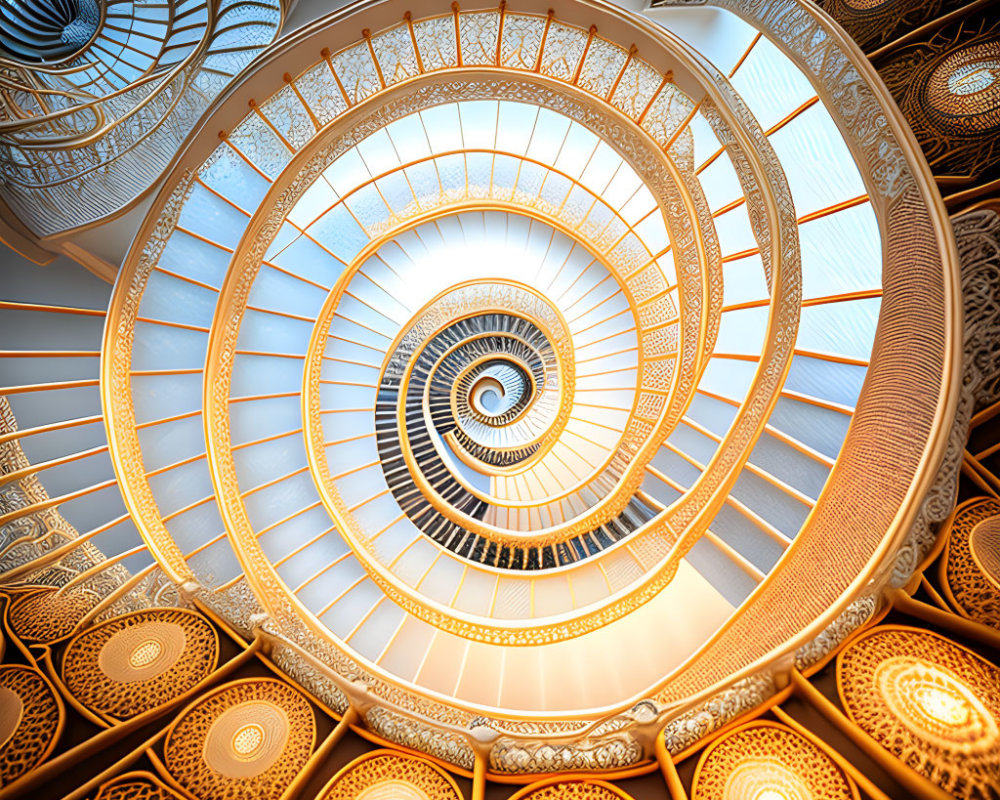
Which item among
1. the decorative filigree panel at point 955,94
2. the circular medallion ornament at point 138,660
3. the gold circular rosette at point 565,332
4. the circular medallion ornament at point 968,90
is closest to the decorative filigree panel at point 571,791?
the gold circular rosette at point 565,332

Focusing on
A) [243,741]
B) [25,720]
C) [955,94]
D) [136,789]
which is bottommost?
[25,720]

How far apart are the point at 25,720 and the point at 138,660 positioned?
0.69 m

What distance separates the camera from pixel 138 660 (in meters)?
3.77

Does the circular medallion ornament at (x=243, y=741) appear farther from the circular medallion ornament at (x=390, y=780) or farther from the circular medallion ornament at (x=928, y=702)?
the circular medallion ornament at (x=928, y=702)

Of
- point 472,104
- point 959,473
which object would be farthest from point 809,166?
point 472,104

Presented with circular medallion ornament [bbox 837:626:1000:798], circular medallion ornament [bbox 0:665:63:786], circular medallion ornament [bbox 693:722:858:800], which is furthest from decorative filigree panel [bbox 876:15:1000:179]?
circular medallion ornament [bbox 0:665:63:786]

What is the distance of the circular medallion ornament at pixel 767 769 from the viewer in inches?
103

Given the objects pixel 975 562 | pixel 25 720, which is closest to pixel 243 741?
pixel 25 720

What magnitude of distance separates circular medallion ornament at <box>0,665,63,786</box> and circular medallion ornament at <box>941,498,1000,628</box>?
21.2 feet

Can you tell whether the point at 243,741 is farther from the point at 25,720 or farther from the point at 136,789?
the point at 25,720

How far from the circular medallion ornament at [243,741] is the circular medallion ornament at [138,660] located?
350mm

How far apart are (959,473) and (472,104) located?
22.3 feet

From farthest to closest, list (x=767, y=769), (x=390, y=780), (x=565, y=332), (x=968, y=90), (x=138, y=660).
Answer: (x=565, y=332) → (x=138, y=660) → (x=390, y=780) → (x=767, y=769) → (x=968, y=90)

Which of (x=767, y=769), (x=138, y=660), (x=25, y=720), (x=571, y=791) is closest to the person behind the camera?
(x=767, y=769)
